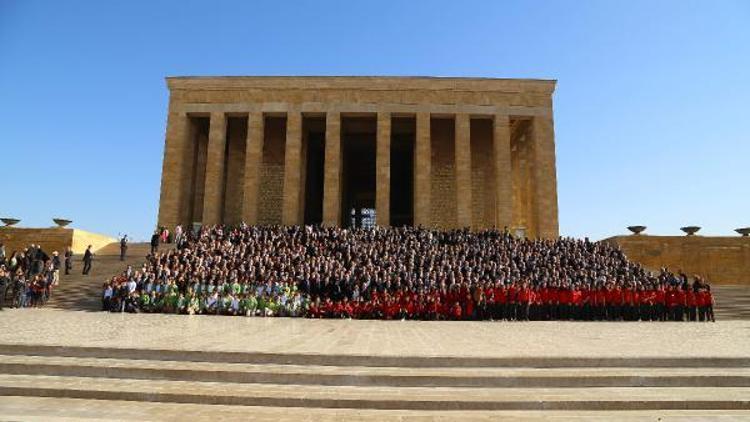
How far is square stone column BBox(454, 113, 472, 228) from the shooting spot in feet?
82.6

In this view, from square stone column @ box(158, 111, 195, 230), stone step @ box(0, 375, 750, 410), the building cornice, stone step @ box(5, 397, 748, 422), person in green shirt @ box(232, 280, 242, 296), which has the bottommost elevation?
stone step @ box(5, 397, 748, 422)

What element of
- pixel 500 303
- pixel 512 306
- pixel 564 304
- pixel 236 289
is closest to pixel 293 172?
pixel 236 289

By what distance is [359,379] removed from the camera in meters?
5.61

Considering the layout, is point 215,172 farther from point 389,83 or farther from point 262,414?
point 262,414

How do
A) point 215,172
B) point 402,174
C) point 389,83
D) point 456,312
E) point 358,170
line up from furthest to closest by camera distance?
1. point 358,170
2. point 402,174
3. point 389,83
4. point 215,172
5. point 456,312

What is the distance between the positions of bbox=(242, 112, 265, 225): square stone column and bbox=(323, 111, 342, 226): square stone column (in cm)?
383

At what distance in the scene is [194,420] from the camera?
4527mm

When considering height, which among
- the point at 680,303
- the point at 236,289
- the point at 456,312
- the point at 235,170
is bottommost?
the point at 456,312

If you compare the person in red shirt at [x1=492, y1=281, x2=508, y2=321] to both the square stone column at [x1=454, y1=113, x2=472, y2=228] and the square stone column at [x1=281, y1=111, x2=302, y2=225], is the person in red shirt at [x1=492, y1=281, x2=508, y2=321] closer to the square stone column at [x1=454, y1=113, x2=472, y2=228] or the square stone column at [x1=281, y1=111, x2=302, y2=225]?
the square stone column at [x1=454, y1=113, x2=472, y2=228]

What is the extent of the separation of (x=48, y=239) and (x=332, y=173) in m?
13.9

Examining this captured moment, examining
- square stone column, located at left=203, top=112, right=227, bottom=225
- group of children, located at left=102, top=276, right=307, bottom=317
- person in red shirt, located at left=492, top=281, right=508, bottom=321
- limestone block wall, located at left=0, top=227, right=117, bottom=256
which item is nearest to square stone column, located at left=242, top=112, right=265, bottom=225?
square stone column, located at left=203, top=112, right=227, bottom=225

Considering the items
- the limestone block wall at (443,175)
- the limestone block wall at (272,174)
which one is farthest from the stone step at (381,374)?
the limestone block wall at (272,174)

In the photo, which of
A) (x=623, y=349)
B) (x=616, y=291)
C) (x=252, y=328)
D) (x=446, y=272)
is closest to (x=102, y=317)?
(x=252, y=328)

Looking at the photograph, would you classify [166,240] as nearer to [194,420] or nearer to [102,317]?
[102,317]
